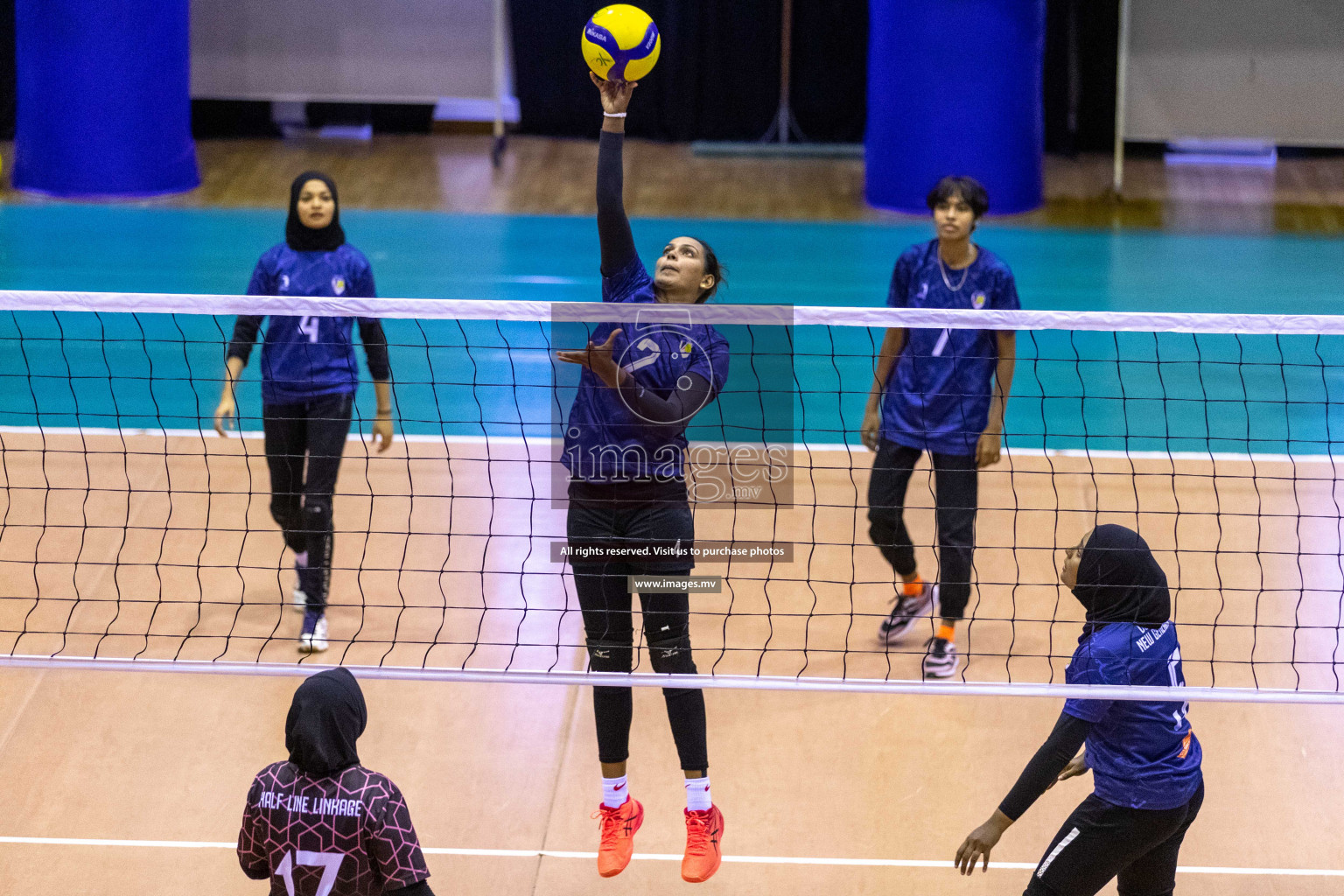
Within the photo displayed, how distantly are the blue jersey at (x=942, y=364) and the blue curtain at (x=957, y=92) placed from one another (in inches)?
227

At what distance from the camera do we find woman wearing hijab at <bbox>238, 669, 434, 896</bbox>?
324 cm

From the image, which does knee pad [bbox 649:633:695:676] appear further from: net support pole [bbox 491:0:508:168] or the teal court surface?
net support pole [bbox 491:0:508:168]

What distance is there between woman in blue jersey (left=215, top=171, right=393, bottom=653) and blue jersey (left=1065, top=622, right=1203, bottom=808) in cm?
297

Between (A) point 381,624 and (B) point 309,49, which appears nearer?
(A) point 381,624

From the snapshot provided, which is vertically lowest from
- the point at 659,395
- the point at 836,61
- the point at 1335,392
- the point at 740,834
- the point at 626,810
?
the point at 740,834

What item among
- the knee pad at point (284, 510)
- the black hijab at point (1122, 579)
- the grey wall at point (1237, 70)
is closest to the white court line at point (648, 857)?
the black hijab at point (1122, 579)

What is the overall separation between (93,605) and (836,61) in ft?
29.5

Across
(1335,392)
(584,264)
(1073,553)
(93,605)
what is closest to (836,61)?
(584,264)

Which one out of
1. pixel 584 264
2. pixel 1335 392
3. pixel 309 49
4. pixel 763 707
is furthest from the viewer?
pixel 309 49

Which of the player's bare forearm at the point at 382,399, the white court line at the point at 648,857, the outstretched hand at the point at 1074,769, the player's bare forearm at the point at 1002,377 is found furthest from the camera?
the player's bare forearm at the point at 382,399

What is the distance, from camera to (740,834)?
4.72m

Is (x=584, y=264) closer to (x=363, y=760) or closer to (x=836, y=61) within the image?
(x=836, y=61)

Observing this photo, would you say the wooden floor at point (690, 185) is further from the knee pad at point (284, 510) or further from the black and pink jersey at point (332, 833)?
the black and pink jersey at point (332, 833)

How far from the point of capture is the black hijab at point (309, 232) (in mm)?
5566
